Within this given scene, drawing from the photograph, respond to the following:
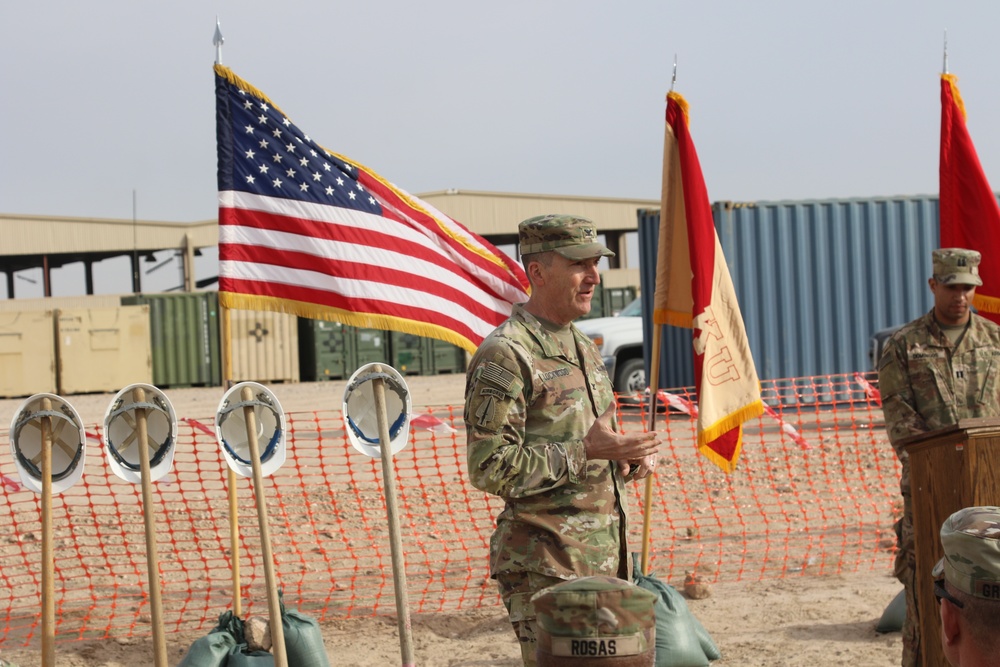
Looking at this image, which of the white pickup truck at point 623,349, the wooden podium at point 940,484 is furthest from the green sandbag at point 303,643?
the white pickup truck at point 623,349

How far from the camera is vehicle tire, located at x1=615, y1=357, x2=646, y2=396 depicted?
613 inches

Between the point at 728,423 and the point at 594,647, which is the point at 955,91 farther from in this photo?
the point at 594,647

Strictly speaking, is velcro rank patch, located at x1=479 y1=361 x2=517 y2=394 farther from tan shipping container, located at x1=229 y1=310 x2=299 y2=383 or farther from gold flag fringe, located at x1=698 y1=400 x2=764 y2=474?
tan shipping container, located at x1=229 y1=310 x2=299 y2=383

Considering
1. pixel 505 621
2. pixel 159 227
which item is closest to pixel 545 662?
pixel 505 621

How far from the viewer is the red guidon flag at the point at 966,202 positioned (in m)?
5.84

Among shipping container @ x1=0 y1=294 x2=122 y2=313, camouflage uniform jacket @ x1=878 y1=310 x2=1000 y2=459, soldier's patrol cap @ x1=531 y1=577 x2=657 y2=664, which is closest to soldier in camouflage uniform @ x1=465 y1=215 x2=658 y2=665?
soldier's patrol cap @ x1=531 y1=577 x2=657 y2=664

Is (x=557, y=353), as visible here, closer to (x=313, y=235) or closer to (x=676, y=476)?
(x=313, y=235)

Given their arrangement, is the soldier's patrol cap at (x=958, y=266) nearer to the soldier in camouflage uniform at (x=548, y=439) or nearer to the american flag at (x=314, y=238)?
the american flag at (x=314, y=238)

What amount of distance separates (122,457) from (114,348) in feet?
73.0

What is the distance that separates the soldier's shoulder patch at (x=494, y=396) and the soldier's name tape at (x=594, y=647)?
1529 mm

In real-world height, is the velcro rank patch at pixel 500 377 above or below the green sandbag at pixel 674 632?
above

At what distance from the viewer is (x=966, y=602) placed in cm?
183

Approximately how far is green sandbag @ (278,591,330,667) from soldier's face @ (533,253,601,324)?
6.87 ft

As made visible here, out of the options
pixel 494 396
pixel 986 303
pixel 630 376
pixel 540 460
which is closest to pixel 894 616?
pixel 986 303
